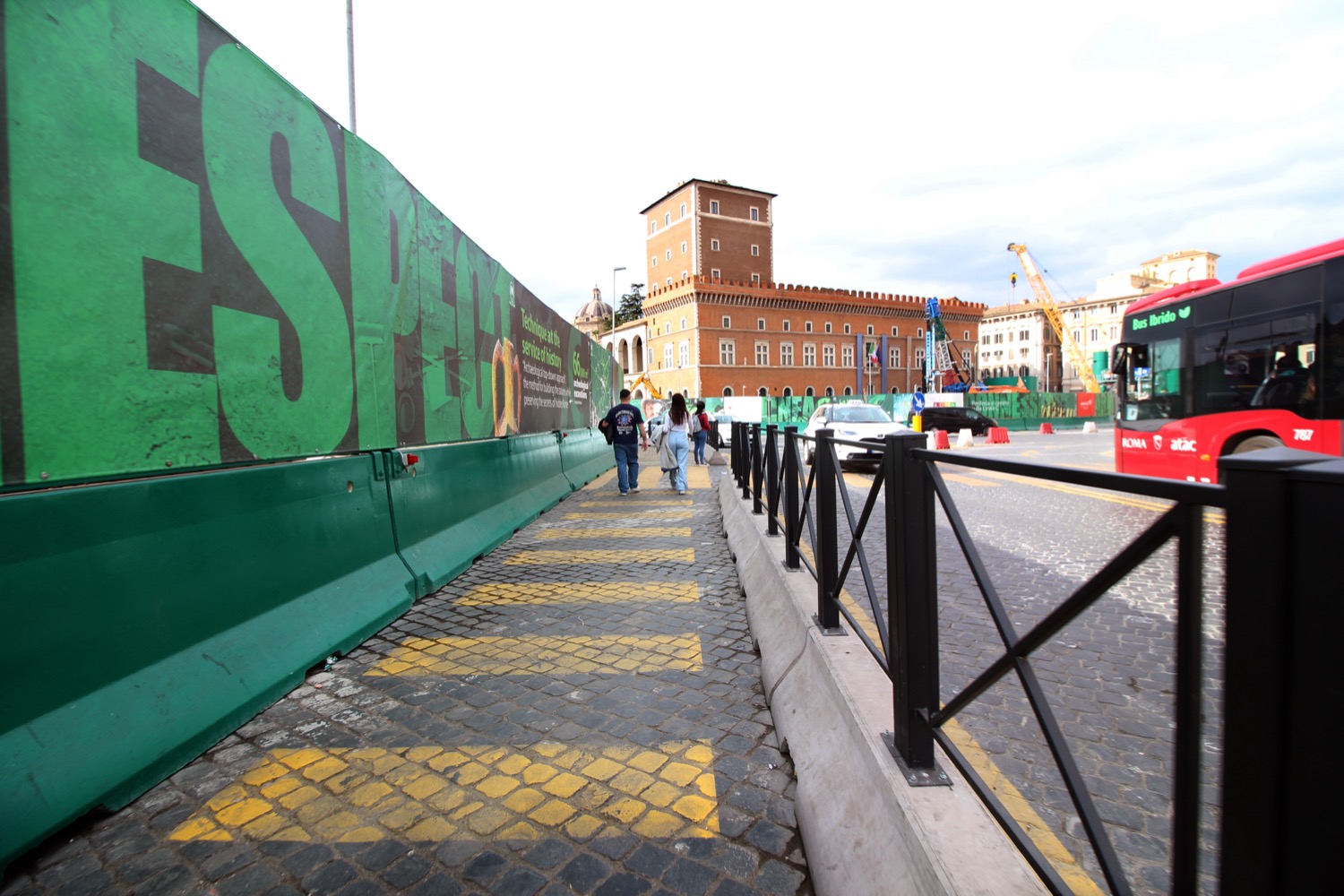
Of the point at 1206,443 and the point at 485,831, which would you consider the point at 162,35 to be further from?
the point at 1206,443

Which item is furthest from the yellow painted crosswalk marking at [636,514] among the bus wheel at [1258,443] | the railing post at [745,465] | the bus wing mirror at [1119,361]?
the bus wing mirror at [1119,361]

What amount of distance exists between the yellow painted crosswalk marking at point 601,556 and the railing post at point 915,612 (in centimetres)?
432

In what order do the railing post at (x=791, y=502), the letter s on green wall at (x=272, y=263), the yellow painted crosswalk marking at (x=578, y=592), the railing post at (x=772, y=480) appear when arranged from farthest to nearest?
the railing post at (x=772, y=480) < the yellow painted crosswalk marking at (x=578, y=592) < the railing post at (x=791, y=502) < the letter s on green wall at (x=272, y=263)

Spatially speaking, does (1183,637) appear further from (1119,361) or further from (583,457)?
Answer: (583,457)

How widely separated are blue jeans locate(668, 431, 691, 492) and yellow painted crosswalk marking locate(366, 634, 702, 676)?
7.16 metres

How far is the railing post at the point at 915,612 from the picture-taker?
2.05 m

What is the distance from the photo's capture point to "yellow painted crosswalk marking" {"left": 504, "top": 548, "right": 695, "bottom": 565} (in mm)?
6398

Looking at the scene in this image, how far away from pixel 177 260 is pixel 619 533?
5440 mm

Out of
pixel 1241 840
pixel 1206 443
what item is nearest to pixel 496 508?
pixel 1241 840

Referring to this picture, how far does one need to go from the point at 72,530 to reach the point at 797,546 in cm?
366

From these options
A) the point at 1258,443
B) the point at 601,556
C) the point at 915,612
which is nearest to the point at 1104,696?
the point at 915,612

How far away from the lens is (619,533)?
7848 mm

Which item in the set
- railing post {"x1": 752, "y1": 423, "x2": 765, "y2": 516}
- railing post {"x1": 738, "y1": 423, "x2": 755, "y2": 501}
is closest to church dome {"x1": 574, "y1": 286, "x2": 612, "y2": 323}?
railing post {"x1": 738, "y1": 423, "x2": 755, "y2": 501}

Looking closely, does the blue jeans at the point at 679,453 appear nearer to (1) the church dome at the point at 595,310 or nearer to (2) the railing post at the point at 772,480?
(2) the railing post at the point at 772,480
